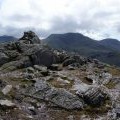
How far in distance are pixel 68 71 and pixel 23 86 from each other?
1929 cm

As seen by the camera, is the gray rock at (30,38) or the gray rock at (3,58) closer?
the gray rock at (3,58)

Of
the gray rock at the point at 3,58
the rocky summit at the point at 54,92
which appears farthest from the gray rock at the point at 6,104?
the gray rock at the point at 3,58

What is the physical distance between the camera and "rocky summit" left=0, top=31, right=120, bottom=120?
4109 cm

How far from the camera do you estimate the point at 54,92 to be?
4734 centimetres

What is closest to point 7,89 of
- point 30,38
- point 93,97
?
point 93,97

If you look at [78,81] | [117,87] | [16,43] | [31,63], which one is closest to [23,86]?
[78,81]

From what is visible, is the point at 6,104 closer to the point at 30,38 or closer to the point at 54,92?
the point at 54,92

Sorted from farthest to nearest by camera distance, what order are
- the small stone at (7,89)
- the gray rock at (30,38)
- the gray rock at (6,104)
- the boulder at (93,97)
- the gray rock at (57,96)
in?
the gray rock at (30,38), the small stone at (7,89), the boulder at (93,97), the gray rock at (57,96), the gray rock at (6,104)

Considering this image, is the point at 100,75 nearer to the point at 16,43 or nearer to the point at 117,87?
the point at 117,87

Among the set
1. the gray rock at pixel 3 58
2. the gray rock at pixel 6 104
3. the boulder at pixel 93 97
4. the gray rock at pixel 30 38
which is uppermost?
the gray rock at pixel 30 38

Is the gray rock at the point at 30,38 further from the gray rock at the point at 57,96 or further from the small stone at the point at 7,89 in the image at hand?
the gray rock at the point at 57,96

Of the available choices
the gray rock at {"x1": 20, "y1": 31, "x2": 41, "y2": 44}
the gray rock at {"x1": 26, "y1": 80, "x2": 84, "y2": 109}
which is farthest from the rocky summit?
the gray rock at {"x1": 20, "y1": 31, "x2": 41, "y2": 44}

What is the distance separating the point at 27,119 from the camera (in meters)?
38.0

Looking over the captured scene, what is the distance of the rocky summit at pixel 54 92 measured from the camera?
41094 millimetres
